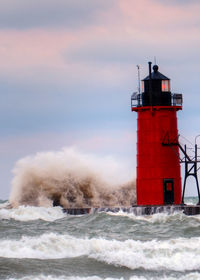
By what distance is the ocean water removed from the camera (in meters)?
18.4

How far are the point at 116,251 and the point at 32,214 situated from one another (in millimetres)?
11039

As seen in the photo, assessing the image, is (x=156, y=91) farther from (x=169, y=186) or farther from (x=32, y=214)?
(x=32, y=214)

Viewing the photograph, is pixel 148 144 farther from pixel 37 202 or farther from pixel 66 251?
pixel 66 251

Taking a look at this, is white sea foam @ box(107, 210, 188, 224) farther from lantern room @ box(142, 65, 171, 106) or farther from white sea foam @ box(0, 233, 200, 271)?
white sea foam @ box(0, 233, 200, 271)

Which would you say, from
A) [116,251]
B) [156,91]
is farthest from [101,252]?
[156,91]

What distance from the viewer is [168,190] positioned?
97.7 feet

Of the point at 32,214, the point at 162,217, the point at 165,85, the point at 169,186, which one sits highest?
the point at 165,85

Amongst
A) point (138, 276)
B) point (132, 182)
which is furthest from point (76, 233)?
point (132, 182)

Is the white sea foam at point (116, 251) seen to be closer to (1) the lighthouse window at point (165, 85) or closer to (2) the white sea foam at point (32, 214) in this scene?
(2) the white sea foam at point (32, 214)

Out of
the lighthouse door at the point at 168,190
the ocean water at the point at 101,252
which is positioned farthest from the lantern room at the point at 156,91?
the ocean water at the point at 101,252

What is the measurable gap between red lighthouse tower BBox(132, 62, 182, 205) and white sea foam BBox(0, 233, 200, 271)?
8.31m

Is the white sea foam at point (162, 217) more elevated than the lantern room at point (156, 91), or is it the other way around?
the lantern room at point (156, 91)

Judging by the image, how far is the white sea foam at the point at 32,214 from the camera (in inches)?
1180

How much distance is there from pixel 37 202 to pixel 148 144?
7.77 metres
